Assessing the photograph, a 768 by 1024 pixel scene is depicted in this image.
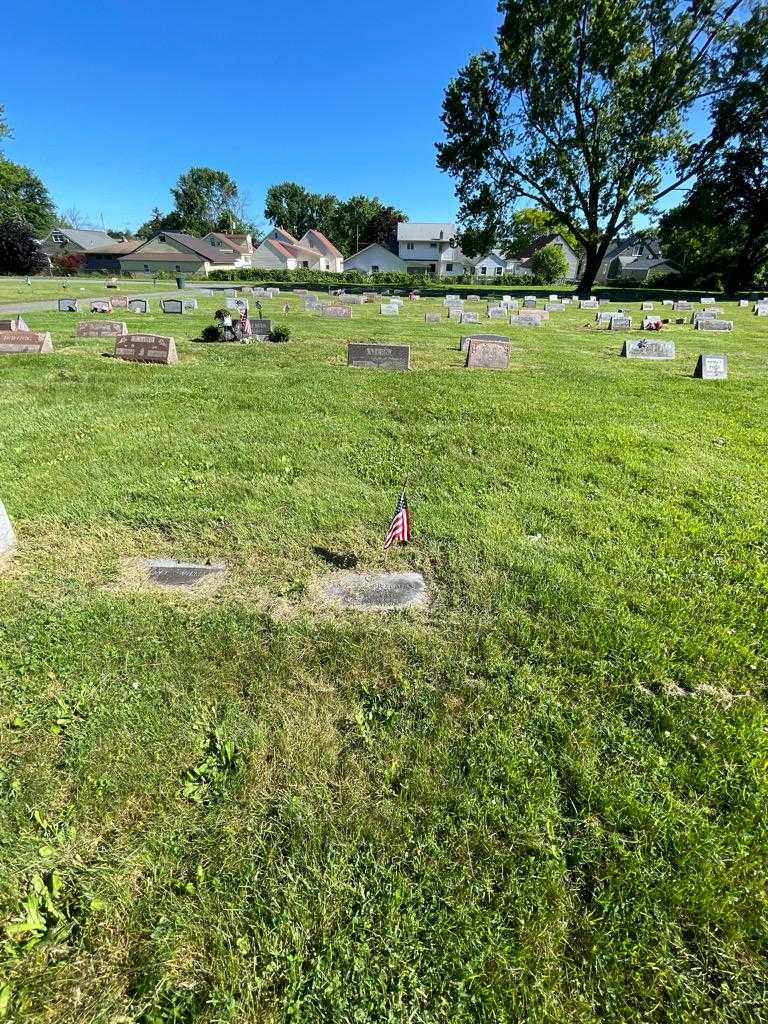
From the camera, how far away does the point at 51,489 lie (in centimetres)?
479

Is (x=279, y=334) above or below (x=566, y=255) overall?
below

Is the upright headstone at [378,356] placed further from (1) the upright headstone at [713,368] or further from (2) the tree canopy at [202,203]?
(2) the tree canopy at [202,203]

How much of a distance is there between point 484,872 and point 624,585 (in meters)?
2.22

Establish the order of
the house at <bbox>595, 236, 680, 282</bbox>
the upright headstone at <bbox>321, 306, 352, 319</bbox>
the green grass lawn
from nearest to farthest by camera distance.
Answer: the upright headstone at <bbox>321, 306, 352, 319</bbox>
the green grass lawn
the house at <bbox>595, 236, 680, 282</bbox>

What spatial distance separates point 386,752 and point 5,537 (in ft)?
10.9

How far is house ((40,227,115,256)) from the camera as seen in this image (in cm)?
7712

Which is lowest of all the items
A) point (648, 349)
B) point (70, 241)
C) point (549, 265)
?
point (648, 349)

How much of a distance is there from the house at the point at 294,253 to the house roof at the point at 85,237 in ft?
98.0

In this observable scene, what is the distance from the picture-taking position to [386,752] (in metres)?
2.31

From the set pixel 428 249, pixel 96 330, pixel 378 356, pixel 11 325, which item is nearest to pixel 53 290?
pixel 96 330

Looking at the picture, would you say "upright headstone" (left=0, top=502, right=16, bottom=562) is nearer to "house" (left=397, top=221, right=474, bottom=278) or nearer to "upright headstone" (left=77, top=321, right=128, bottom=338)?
"upright headstone" (left=77, top=321, right=128, bottom=338)

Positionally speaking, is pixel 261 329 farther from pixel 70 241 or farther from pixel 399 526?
pixel 70 241

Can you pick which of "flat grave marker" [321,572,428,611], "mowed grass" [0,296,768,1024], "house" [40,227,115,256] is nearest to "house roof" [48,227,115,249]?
"house" [40,227,115,256]

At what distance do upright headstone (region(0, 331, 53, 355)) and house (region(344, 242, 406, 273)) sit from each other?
2610 inches
